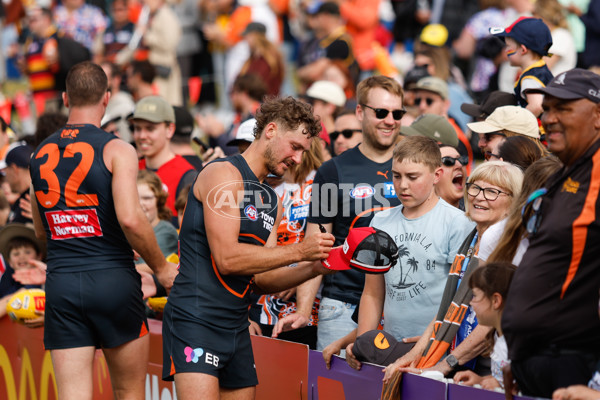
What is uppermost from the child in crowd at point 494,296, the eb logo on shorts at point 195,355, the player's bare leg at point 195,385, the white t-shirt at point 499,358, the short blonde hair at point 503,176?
the short blonde hair at point 503,176

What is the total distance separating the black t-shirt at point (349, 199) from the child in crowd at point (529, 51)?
4.50 feet

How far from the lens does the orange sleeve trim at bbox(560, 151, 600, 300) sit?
3584 mm

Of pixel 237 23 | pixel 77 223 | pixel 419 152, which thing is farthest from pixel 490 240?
pixel 237 23

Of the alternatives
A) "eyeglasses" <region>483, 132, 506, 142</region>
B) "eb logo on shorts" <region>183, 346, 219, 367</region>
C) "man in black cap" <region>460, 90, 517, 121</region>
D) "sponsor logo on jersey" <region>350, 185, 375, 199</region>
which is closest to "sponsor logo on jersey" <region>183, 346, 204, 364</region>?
"eb logo on shorts" <region>183, 346, 219, 367</region>

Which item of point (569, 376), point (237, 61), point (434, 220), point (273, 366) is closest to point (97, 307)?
point (273, 366)

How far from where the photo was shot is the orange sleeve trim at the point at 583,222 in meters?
3.58

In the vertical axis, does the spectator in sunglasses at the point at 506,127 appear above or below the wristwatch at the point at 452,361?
above

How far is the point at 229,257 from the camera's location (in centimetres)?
459

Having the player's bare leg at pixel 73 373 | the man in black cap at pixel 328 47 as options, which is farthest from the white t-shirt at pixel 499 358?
the man in black cap at pixel 328 47

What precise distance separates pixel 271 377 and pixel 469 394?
196cm

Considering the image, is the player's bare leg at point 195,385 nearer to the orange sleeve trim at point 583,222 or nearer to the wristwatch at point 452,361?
the wristwatch at point 452,361

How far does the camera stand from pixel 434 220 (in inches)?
204

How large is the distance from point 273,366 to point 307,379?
1.25 ft

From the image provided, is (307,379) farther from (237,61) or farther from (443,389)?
(237,61)
